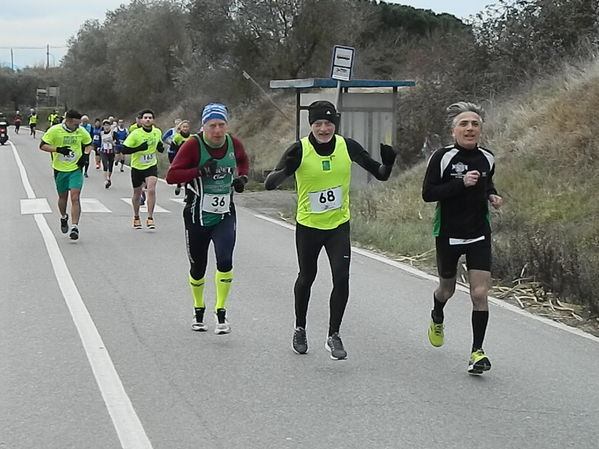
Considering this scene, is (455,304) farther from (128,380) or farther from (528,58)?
(528,58)

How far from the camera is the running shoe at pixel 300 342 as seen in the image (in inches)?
282

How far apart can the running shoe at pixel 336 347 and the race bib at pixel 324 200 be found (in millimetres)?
969

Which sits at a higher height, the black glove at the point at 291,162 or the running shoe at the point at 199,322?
the black glove at the point at 291,162

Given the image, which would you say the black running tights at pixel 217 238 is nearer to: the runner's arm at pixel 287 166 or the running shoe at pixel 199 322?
the running shoe at pixel 199 322

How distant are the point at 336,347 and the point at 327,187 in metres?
1.21

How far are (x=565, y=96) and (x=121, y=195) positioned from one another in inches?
420

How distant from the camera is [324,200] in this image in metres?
6.92

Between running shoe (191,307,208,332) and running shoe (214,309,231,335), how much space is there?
0.14 meters

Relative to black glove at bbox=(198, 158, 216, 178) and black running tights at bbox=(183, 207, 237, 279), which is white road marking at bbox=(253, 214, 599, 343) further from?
black glove at bbox=(198, 158, 216, 178)

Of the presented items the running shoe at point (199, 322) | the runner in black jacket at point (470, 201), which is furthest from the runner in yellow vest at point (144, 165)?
the runner in black jacket at point (470, 201)

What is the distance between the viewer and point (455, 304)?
9.24 metres

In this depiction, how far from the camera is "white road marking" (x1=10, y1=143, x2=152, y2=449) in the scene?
529cm

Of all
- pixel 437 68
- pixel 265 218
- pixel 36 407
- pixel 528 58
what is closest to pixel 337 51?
pixel 265 218

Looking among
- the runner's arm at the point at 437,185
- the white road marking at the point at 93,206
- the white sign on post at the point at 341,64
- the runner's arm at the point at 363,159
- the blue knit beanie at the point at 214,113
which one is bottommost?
the white road marking at the point at 93,206
